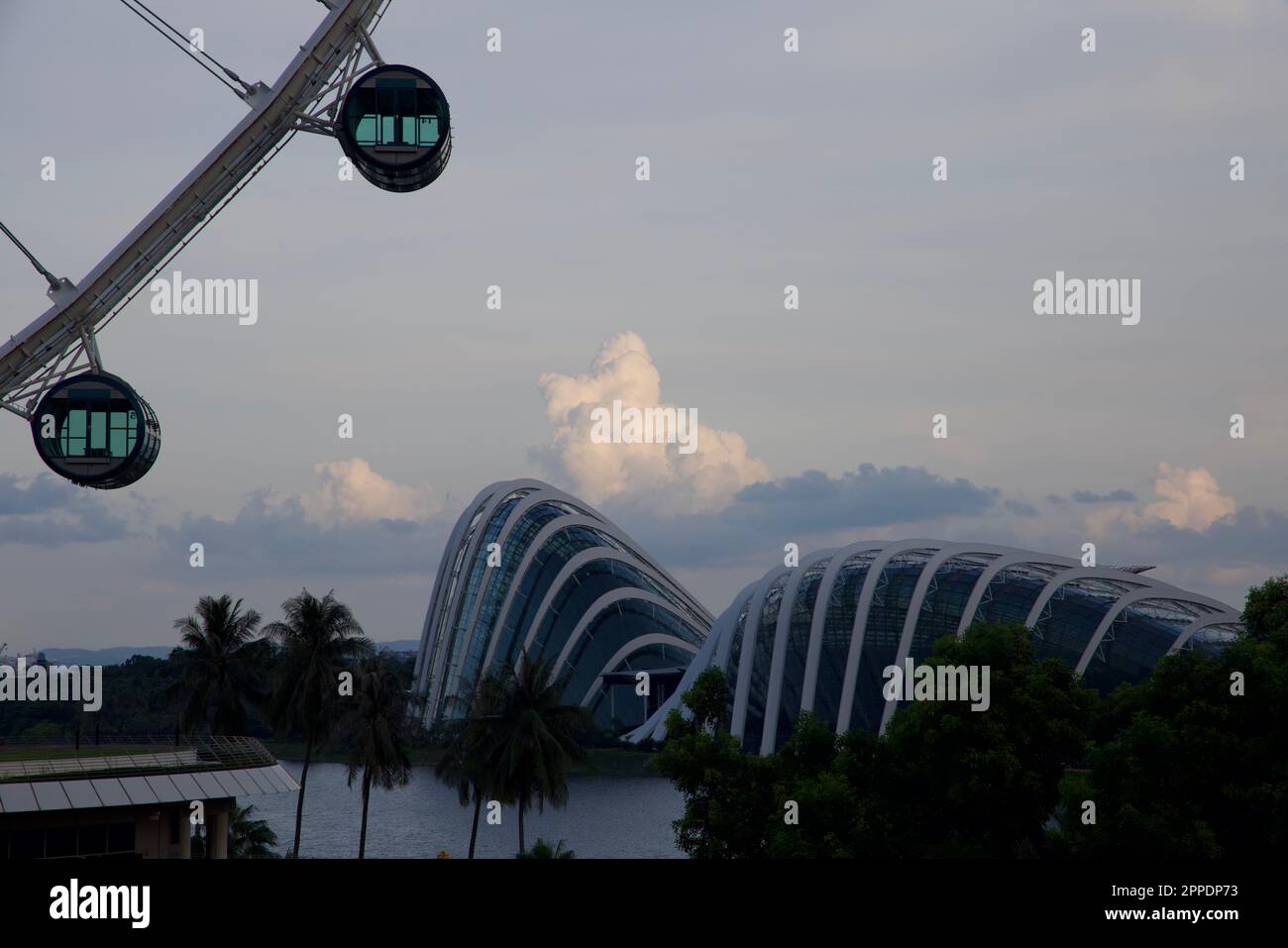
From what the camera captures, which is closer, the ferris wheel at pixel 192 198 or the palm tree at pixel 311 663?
the ferris wheel at pixel 192 198

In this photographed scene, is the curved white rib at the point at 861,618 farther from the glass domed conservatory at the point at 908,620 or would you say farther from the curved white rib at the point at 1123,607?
the curved white rib at the point at 1123,607

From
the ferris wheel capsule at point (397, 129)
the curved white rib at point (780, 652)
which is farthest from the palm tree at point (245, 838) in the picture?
the curved white rib at point (780, 652)

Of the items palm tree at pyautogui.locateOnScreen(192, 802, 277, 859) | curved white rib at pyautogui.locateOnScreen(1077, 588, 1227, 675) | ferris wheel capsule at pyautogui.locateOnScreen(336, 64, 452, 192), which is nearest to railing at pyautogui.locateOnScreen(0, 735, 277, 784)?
palm tree at pyautogui.locateOnScreen(192, 802, 277, 859)

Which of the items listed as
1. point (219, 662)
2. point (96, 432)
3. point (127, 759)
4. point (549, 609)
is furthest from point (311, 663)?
point (549, 609)

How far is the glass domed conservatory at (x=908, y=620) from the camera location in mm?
69875

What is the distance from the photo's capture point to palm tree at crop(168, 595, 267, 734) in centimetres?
6512

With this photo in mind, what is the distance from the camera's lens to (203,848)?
43.0 meters

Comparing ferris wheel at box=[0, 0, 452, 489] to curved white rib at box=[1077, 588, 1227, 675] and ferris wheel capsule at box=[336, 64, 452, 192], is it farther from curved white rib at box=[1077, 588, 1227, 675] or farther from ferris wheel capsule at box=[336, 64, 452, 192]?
curved white rib at box=[1077, 588, 1227, 675]

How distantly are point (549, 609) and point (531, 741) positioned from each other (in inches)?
2533

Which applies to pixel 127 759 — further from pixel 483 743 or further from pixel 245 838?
pixel 483 743

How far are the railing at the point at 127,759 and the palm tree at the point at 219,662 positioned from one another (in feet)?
71.9

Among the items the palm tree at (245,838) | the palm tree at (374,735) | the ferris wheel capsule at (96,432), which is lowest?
the palm tree at (245,838)

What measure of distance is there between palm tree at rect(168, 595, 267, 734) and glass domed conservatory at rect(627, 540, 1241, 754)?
26247 mm
